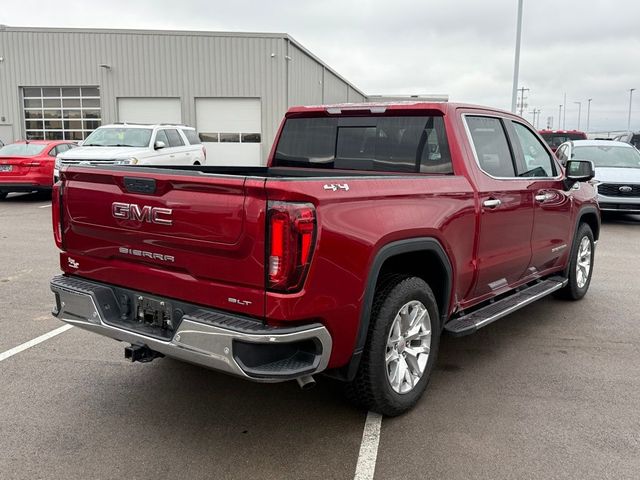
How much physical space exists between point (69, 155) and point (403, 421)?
11704 millimetres

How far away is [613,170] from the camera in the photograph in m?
12.9

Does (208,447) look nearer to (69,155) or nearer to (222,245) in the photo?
(222,245)

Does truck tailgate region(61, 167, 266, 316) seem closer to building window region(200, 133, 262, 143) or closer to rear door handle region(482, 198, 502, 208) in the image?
rear door handle region(482, 198, 502, 208)

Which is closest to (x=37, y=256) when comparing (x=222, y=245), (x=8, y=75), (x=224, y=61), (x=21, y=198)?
(x=222, y=245)

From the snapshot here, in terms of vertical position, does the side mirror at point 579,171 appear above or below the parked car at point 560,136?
below

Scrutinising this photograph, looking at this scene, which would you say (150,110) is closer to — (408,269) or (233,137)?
(233,137)

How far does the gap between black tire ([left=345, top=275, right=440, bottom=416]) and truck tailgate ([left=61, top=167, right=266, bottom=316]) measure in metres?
0.80

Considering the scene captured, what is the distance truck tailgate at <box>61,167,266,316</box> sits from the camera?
114 inches

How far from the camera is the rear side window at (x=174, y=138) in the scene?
15.6 metres

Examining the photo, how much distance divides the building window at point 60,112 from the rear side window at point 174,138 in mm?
12546

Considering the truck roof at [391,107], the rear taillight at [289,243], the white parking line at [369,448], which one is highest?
the truck roof at [391,107]

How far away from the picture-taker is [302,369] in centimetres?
295

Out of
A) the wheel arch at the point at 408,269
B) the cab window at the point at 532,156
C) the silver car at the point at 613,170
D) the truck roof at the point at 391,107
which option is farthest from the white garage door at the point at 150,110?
the wheel arch at the point at 408,269

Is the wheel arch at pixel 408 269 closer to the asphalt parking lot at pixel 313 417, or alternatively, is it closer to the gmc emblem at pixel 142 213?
the asphalt parking lot at pixel 313 417
